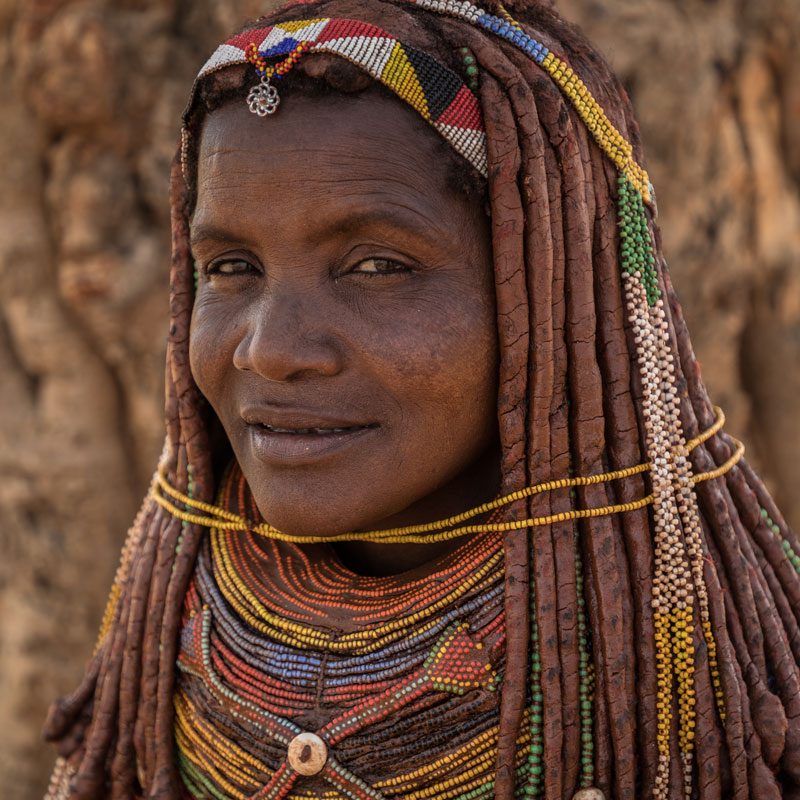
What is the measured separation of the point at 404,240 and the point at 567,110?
0.34 m

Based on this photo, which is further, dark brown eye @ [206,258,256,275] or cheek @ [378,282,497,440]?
dark brown eye @ [206,258,256,275]

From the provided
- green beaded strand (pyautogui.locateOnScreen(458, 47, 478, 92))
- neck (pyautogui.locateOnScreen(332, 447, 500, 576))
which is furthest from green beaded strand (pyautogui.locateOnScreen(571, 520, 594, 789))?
green beaded strand (pyautogui.locateOnScreen(458, 47, 478, 92))

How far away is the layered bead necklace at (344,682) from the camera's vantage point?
5.34 ft

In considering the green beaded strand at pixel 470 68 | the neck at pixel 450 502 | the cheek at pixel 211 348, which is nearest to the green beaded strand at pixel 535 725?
the neck at pixel 450 502

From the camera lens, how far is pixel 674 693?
5.27ft

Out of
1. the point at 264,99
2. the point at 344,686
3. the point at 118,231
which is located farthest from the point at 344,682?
the point at 118,231

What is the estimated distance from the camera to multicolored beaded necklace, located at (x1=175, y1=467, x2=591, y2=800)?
163 cm

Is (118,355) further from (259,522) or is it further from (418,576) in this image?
(418,576)

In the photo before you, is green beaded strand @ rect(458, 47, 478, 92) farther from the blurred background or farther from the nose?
the blurred background

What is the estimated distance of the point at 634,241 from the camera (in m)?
1.67

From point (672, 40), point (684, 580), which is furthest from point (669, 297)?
point (672, 40)

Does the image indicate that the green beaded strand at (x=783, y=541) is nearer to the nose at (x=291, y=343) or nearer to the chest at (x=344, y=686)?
the chest at (x=344, y=686)

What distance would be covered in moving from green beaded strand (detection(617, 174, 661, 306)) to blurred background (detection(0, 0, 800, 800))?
1973 millimetres

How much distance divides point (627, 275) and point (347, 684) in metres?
0.80
